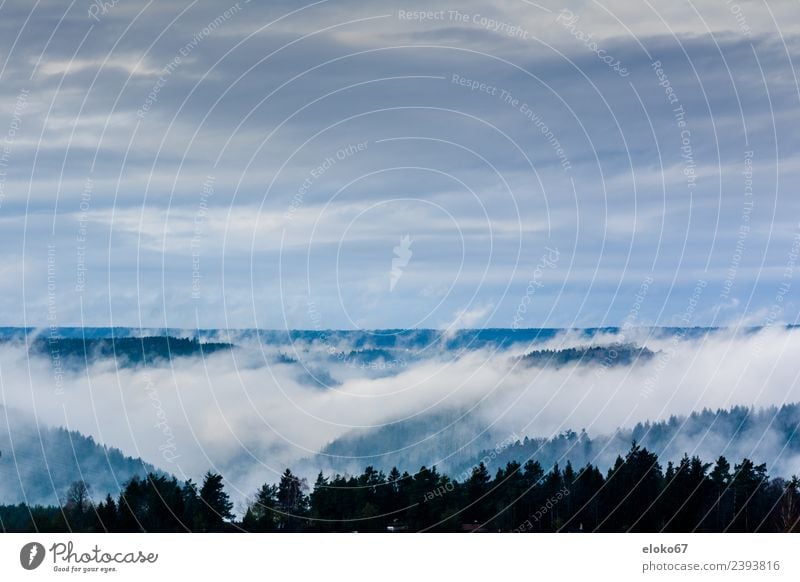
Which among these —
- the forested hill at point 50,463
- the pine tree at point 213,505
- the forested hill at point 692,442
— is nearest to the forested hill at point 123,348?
the forested hill at point 50,463

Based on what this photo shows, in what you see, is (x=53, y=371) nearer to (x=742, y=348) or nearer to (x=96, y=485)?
(x=96, y=485)

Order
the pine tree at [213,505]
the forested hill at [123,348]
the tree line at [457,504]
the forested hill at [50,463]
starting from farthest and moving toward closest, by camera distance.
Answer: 1. the forested hill at [123,348]
2. the forested hill at [50,463]
3. the tree line at [457,504]
4. the pine tree at [213,505]

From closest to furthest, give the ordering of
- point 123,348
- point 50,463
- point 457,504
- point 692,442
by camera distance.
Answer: point 457,504 < point 692,442 < point 123,348 < point 50,463

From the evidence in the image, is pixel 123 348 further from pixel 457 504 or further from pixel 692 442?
pixel 692 442

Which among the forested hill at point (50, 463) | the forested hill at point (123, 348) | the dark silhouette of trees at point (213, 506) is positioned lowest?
the dark silhouette of trees at point (213, 506)

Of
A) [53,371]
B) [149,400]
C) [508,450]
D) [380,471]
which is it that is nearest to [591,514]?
[508,450]

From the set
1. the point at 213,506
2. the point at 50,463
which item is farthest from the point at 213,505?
the point at 50,463

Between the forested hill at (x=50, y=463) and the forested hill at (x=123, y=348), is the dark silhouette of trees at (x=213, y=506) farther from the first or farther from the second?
the forested hill at (x=123, y=348)

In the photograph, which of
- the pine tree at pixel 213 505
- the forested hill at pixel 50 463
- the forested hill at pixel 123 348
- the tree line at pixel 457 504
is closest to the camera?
the pine tree at pixel 213 505
